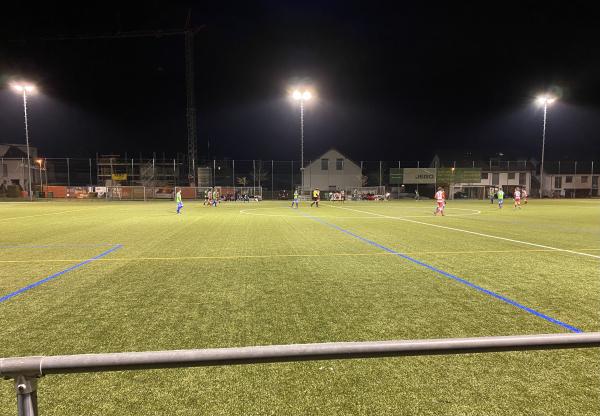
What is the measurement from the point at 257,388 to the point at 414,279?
4.20 metres

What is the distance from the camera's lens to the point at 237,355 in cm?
146

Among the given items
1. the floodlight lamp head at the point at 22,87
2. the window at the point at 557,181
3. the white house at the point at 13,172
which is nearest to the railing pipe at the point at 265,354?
the floodlight lamp head at the point at 22,87

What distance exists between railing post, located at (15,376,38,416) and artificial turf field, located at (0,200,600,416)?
135 centimetres

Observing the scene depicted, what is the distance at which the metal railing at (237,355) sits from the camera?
4.52ft

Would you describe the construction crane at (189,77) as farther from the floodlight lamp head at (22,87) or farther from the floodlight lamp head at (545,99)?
the floodlight lamp head at (545,99)

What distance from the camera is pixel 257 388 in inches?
114

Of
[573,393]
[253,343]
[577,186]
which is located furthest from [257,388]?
[577,186]

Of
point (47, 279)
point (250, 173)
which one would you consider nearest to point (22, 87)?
point (250, 173)

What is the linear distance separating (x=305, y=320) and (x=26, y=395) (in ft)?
10.4

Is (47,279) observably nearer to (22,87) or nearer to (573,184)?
(22,87)

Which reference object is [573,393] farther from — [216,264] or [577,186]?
[577,186]

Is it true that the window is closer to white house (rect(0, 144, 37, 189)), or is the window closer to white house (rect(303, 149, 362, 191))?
white house (rect(303, 149, 362, 191))

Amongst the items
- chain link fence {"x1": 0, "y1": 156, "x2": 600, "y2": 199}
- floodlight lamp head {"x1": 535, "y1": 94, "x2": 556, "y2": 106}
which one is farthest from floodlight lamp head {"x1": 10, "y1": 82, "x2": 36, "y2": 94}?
floodlight lamp head {"x1": 535, "y1": 94, "x2": 556, "y2": 106}

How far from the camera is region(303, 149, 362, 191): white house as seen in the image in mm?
61281
